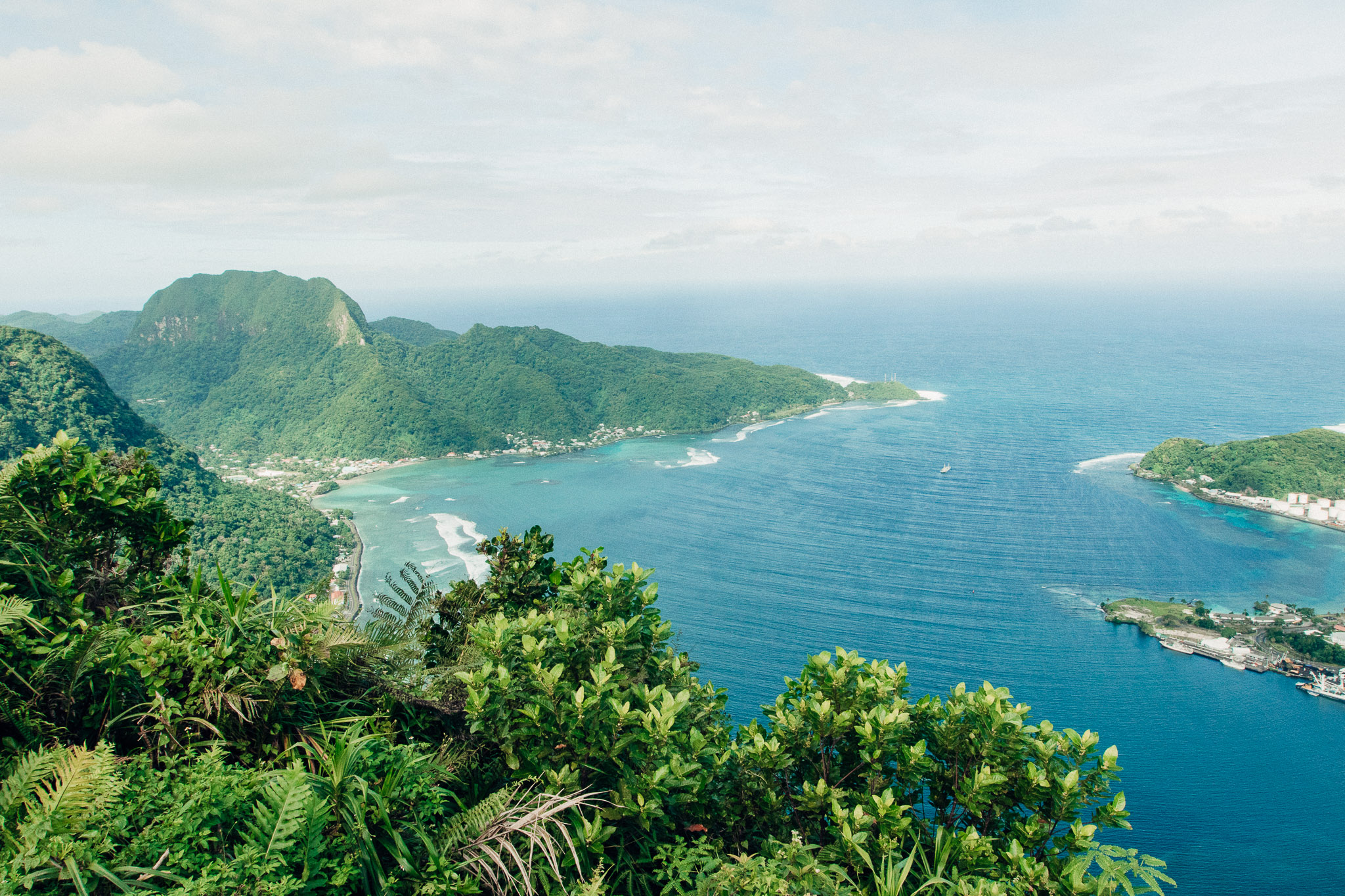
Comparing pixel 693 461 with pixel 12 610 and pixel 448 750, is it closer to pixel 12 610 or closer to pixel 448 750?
pixel 448 750

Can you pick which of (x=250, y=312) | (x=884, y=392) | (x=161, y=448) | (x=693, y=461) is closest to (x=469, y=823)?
(x=161, y=448)

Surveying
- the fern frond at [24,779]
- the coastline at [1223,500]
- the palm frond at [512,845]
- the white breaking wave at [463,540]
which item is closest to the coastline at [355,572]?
the white breaking wave at [463,540]

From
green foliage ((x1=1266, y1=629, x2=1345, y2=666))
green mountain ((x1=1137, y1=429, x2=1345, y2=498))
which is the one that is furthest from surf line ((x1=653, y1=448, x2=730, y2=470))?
green foliage ((x1=1266, y1=629, x2=1345, y2=666))

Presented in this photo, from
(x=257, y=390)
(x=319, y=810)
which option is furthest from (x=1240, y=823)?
(x=257, y=390)

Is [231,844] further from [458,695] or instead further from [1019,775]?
[1019,775]

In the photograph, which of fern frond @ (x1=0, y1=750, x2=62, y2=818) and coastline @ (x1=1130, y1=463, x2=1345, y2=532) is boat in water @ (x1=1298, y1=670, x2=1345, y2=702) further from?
fern frond @ (x1=0, y1=750, x2=62, y2=818)

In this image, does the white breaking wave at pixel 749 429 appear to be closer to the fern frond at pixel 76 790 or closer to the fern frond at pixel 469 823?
the fern frond at pixel 469 823
